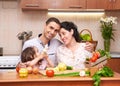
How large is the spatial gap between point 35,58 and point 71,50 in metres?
0.48

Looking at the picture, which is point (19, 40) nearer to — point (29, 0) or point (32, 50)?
point (29, 0)

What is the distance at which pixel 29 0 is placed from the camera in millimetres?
3973

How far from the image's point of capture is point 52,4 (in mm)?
4008

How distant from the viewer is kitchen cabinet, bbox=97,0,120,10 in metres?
4.06

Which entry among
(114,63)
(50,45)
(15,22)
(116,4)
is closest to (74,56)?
(50,45)

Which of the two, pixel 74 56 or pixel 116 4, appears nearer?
Result: pixel 74 56

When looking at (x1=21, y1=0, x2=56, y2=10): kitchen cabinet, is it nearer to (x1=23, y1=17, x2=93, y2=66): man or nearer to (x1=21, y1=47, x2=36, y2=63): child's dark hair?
(x1=23, y1=17, x2=93, y2=66): man

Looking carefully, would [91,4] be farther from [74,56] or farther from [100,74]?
[100,74]

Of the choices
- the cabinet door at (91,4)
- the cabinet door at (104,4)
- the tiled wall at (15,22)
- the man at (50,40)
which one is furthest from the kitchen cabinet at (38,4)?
the man at (50,40)

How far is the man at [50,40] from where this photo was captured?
2.80 m

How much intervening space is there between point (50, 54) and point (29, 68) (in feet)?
2.14

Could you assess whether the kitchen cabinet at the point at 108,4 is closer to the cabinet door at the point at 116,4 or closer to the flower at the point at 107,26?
A: the cabinet door at the point at 116,4

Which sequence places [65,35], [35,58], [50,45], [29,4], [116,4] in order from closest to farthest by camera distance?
[35,58], [65,35], [50,45], [29,4], [116,4]

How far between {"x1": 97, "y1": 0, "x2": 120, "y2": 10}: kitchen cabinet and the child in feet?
5.91
